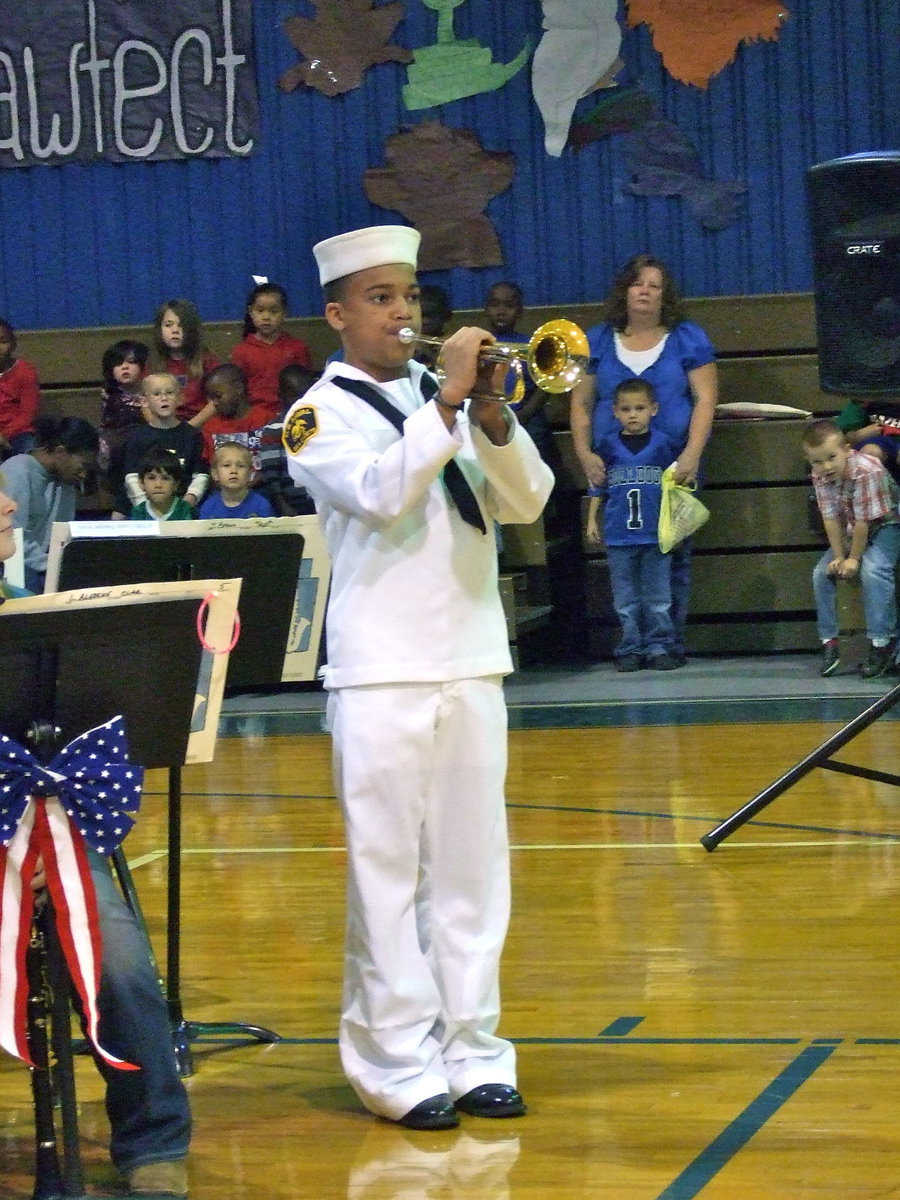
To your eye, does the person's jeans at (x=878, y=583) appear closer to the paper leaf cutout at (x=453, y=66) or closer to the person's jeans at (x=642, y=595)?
the person's jeans at (x=642, y=595)

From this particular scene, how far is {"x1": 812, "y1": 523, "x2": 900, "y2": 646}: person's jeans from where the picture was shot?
28.7ft

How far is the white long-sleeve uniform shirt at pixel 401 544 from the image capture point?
350 cm

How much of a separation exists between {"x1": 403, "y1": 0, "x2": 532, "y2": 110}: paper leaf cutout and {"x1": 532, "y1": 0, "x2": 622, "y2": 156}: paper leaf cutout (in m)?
0.17

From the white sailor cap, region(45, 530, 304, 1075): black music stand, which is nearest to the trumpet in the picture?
the white sailor cap

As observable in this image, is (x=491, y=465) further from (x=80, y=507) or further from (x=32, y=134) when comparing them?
(x=32, y=134)

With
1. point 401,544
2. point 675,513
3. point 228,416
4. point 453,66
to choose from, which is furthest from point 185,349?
point 401,544

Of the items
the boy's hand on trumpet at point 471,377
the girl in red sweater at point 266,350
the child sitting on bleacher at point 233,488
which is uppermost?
the girl in red sweater at point 266,350

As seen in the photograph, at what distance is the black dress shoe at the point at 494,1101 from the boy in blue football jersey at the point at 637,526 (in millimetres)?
5770

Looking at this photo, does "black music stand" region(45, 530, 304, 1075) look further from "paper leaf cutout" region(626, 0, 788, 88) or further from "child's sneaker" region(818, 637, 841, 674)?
"paper leaf cutout" region(626, 0, 788, 88)

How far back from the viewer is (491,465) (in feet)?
11.5

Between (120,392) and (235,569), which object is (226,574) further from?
(120,392)

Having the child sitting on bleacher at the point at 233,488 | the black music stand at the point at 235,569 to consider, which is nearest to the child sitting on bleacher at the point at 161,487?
the child sitting on bleacher at the point at 233,488

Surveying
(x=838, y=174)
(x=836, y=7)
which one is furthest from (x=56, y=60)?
(x=838, y=174)

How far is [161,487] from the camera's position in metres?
9.14
